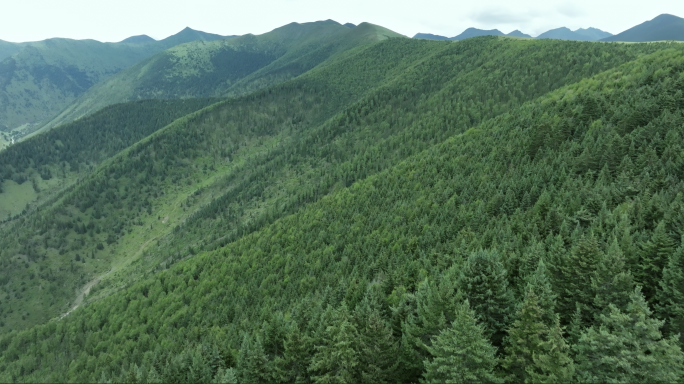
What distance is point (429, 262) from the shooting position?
2341 inches

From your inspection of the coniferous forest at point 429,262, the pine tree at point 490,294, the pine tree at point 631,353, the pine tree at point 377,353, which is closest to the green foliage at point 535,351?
the coniferous forest at point 429,262

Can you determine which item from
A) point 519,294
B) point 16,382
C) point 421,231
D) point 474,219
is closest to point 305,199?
point 421,231

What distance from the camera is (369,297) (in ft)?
143

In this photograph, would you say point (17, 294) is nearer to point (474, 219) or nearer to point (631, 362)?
point (474, 219)

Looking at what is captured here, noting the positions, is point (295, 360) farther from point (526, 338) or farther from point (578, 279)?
point (578, 279)

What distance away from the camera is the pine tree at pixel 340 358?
31.3 m

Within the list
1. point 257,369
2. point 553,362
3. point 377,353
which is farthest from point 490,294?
point 257,369

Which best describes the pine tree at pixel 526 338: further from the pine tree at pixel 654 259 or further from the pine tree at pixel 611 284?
the pine tree at pixel 654 259

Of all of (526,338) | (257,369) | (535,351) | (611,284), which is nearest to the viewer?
(535,351)

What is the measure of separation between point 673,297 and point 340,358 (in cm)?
2813

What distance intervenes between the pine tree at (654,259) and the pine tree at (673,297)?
1.77m

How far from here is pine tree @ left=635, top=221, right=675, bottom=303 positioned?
107 feet

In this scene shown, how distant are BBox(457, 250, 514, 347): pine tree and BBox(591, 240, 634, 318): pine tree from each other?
6.89 m

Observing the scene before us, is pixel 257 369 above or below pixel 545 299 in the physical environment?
below
